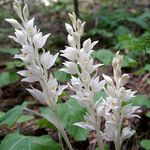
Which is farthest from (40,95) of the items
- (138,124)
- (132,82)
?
(132,82)

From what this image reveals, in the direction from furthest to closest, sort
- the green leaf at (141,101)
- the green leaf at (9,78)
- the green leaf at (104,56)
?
the green leaf at (9,78), the green leaf at (104,56), the green leaf at (141,101)

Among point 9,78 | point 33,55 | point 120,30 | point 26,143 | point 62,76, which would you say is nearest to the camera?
point 33,55

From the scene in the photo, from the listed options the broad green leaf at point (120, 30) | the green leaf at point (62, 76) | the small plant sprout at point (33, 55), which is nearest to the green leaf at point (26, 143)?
the small plant sprout at point (33, 55)

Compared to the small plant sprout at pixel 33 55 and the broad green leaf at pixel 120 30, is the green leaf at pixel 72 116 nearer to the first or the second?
the small plant sprout at pixel 33 55

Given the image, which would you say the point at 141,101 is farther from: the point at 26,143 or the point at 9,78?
the point at 9,78

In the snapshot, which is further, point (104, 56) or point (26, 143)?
point (104, 56)

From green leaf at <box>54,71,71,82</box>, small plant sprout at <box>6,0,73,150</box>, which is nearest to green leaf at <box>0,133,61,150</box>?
small plant sprout at <box>6,0,73,150</box>

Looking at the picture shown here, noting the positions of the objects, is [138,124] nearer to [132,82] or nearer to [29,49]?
[132,82]

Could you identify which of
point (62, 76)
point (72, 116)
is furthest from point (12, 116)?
point (62, 76)

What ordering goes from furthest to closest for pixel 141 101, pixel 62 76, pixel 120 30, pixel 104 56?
pixel 120 30 < pixel 104 56 < pixel 62 76 < pixel 141 101
